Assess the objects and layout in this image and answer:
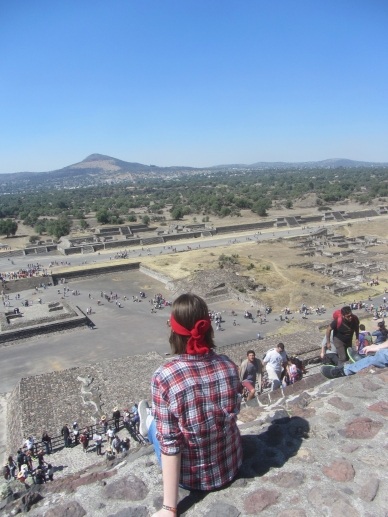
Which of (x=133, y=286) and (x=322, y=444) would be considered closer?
(x=322, y=444)

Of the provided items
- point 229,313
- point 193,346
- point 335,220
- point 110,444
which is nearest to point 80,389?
point 110,444

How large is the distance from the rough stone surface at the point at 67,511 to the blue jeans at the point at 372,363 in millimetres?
3151

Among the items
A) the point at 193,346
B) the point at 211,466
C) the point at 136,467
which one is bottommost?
the point at 136,467

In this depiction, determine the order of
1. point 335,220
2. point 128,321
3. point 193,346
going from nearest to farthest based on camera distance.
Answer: point 193,346
point 128,321
point 335,220

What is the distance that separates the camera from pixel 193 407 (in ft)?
7.50

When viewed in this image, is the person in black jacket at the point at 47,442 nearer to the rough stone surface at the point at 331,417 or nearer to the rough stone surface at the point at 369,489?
the rough stone surface at the point at 331,417

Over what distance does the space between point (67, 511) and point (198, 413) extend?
1.10 m

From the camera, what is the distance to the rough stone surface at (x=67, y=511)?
2494mm

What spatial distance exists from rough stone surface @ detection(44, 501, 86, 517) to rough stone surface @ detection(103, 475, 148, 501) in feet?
0.59

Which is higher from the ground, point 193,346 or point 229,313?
point 193,346

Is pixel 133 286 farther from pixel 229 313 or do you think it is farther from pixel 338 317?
pixel 338 317

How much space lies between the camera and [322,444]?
3.04 meters

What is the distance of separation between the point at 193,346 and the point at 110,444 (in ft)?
25.0

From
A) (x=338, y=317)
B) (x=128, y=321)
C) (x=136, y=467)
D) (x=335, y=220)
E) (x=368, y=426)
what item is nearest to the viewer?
(x=136, y=467)
